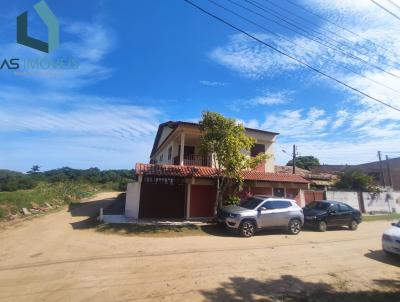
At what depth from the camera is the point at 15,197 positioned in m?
19.6

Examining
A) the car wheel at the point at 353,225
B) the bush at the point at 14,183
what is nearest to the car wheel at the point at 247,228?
the car wheel at the point at 353,225

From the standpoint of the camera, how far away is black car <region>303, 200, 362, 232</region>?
14672 millimetres

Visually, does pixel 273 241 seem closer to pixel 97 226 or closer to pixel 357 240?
pixel 357 240

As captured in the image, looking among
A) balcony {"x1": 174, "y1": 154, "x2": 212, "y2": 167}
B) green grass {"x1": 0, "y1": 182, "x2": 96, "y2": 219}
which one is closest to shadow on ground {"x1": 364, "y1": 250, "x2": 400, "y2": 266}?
balcony {"x1": 174, "y1": 154, "x2": 212, "y2": 167}

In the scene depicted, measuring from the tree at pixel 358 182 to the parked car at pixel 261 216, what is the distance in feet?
53.3

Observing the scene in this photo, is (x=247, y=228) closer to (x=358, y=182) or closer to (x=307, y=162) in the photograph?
(x=358, y=182)

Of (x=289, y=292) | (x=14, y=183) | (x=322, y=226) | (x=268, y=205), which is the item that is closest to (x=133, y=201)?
(x=268, y=205)

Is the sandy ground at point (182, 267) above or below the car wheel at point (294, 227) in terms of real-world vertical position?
below

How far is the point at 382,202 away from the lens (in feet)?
87.5

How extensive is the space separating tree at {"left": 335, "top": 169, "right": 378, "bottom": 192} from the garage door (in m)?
18.4

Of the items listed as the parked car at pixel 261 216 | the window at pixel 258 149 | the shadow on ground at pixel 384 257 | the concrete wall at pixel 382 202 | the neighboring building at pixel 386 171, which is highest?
the neighboring building at pixel 386 171

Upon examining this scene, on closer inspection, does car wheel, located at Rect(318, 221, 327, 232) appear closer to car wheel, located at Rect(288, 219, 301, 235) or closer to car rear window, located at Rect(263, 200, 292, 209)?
car wheel, located at Rect(288, 219, 301, 235)

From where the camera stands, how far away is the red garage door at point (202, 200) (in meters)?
17.0

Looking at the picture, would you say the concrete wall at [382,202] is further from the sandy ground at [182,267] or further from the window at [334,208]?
the sandy ground at [182,267]
